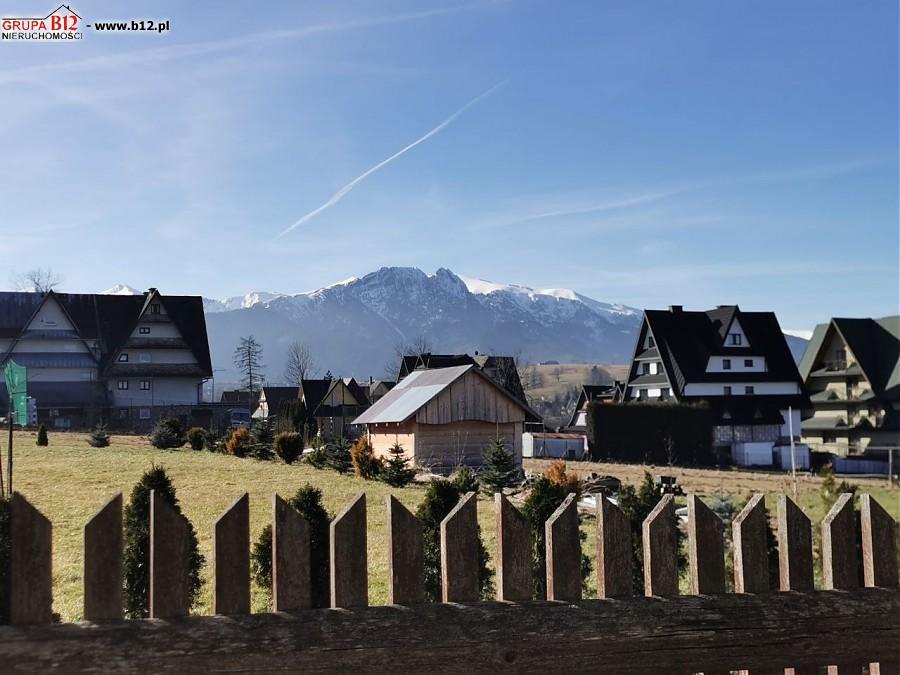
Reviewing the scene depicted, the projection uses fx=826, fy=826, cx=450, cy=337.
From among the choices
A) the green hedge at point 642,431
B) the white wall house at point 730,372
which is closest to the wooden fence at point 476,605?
the green hedge at point 642,431

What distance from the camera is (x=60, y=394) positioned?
46.4m

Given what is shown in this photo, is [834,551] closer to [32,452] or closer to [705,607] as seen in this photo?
[705,607]

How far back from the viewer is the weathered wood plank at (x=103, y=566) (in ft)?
7.00

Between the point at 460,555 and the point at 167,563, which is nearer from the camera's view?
the point at 167,563

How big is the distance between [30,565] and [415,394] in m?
28.0

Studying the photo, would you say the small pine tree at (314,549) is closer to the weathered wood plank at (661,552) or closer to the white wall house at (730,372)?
the weathered wood plank at (661,552)

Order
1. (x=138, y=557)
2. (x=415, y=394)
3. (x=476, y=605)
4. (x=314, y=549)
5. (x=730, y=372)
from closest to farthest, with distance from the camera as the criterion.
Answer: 1. (x=476, y=605)
2. (x=314, y=549)
3. (x=138, y=557)
4. (x=415, y=394)
5. (x=730, y=372)

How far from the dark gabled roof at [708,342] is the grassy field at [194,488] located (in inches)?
693

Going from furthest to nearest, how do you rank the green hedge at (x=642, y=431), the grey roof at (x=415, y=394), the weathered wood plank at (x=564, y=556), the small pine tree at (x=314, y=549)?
the green hedge at (x=642, y=431) < the grey roof at (x=415, y=394) < the small pine tree at (x=314, y=549) < the weathered wood plank at (x=564, y=556)

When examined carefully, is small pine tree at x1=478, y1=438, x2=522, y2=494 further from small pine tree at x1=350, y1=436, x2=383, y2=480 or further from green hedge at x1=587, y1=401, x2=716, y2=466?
green hedge at x1=587, y1=401, x2=716, y2=466

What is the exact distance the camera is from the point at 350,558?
7.64ft

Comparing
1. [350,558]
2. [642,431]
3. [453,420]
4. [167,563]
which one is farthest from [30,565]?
[642,431]

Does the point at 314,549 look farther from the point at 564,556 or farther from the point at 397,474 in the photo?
the point at 397,474

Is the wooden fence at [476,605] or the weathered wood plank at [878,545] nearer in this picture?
the wooden fence at [476,605]
